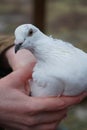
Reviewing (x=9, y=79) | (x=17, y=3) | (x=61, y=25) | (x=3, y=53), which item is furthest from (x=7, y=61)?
(x=17, y=3)

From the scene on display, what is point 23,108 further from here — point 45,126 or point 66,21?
point 66,21

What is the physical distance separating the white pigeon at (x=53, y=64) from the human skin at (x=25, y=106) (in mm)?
34


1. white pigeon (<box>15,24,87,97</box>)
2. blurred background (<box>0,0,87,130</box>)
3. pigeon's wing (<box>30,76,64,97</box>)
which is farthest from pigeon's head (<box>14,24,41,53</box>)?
blurred background (<box>0,0,87,130</box>)

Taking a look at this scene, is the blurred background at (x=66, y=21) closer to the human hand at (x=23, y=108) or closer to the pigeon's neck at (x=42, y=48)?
the human hand at (x=23, y=108)

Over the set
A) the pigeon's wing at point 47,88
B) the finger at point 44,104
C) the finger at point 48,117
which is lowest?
the finger at point 48,117

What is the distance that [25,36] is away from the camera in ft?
Result: 5.39

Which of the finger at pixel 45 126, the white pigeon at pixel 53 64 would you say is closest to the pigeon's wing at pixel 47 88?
the white pigeon at pixel 53 64

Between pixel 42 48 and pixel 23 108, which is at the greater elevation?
pixel 42 48

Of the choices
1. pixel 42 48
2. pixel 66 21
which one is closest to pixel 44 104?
pixel 42 48

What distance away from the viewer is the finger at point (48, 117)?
177cm

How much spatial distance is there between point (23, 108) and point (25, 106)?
0.03 feet

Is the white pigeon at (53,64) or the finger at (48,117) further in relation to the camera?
the finger at (48,117)

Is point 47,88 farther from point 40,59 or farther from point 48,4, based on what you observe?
point 48,4

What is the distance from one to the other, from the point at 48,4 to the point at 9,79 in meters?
2.26
